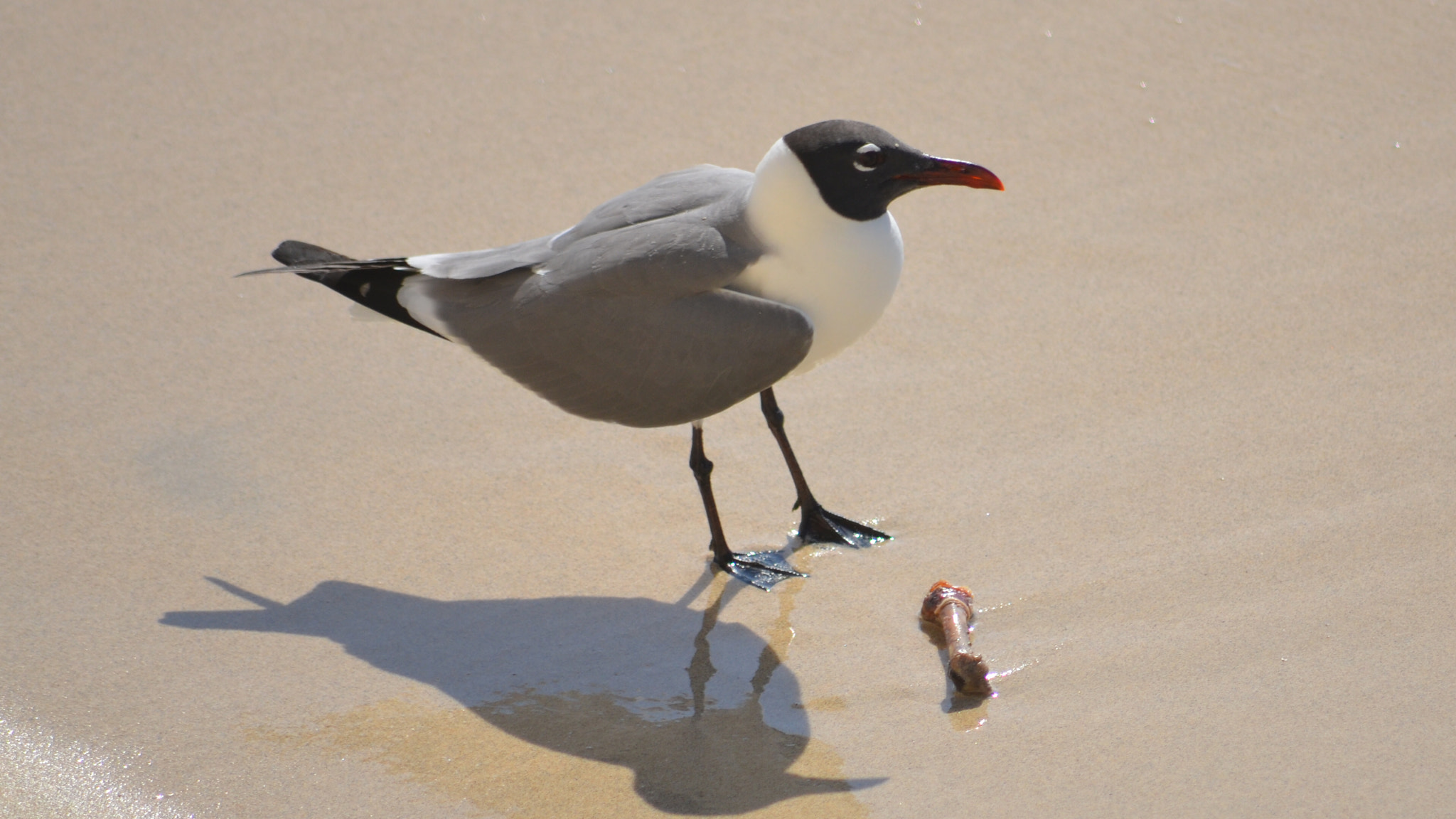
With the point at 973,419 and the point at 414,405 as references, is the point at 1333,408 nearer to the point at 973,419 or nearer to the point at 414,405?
the point at 973,419

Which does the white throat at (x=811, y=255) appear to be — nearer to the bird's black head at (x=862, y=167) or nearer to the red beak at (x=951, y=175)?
the bird's black head at (x=862, y=167)

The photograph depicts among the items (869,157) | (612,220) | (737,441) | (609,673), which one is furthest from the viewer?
(737,441)

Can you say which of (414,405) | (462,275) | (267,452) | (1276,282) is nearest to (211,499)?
(267,452)

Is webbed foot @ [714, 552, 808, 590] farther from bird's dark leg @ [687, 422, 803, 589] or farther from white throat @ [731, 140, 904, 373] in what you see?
white throat @ [731, 140, 904, 373]

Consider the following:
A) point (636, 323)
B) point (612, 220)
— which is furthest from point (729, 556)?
point (612, 220)

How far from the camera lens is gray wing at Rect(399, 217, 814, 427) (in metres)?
3.26

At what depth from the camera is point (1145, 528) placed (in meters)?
3.45

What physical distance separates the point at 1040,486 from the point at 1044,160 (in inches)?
67.8

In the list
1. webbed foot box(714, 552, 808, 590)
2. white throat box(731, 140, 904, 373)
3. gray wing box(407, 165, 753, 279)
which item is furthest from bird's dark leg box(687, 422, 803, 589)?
gray wing box(407, 165, 753, 279)

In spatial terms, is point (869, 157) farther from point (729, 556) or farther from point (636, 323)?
point (729, 556)

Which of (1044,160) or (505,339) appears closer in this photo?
(505,339)

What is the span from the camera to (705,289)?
130 inches

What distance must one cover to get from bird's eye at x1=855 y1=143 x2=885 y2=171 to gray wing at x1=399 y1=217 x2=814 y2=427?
0.32 m

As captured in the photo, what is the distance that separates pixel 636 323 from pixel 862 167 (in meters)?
0.66
